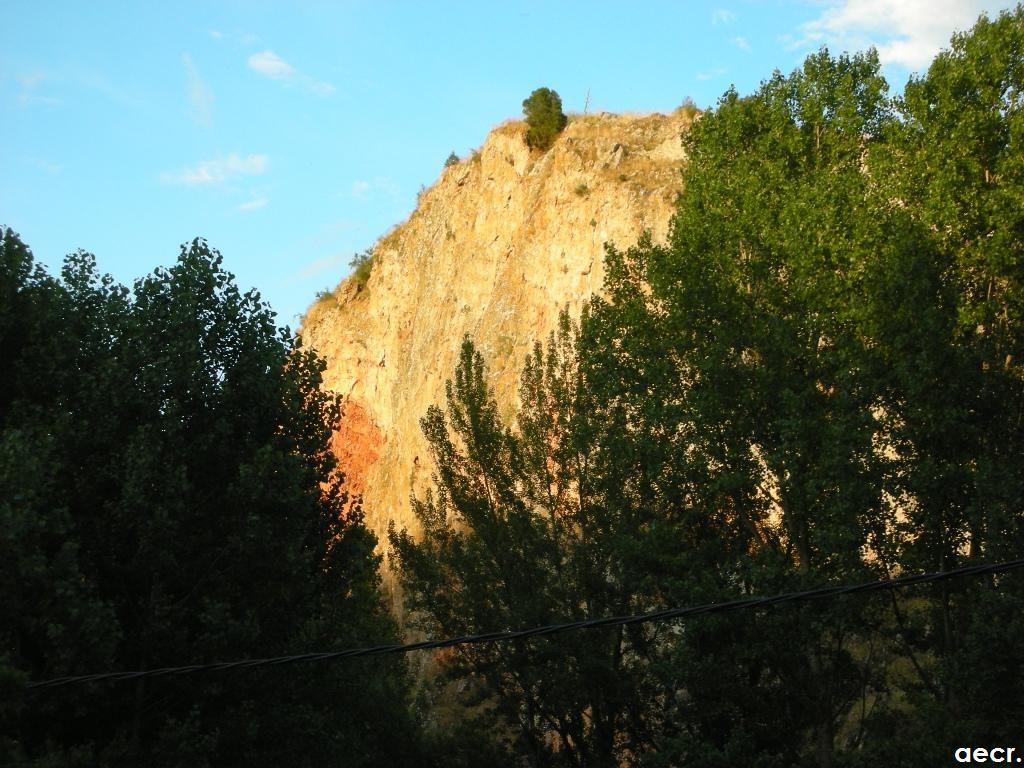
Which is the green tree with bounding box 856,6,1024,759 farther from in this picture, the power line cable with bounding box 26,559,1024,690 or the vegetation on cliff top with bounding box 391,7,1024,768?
the power line cable with bounding box 26,559,1024,690

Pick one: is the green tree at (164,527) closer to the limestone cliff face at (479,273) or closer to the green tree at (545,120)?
the limestone cliff face at (479,273)

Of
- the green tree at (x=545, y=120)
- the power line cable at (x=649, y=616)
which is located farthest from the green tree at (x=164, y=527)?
the green tree at (x=545, y=120)

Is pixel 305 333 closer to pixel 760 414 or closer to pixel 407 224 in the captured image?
pixel 407 224

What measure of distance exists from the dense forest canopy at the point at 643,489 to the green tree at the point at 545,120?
64.4 feet

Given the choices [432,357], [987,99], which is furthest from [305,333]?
[987,99]

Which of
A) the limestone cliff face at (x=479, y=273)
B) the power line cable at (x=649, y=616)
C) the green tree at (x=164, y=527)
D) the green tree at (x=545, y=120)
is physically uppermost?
the green tree at (x=545, y=120)

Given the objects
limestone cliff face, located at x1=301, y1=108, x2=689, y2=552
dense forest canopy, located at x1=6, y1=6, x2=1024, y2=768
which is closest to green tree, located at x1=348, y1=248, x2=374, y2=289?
limestone cliff face, located at x1=301, y1=108, x2=689, y2=552

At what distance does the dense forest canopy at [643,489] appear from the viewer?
45.6 feet

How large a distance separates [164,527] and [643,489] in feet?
30.7

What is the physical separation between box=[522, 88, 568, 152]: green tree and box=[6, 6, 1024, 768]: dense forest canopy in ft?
64.4

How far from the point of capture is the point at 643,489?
20.3 m

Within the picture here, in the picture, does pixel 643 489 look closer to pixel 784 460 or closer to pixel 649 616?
pixel 784 460

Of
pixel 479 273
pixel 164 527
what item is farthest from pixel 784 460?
pixel 479 273

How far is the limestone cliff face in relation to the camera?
37.0 m
